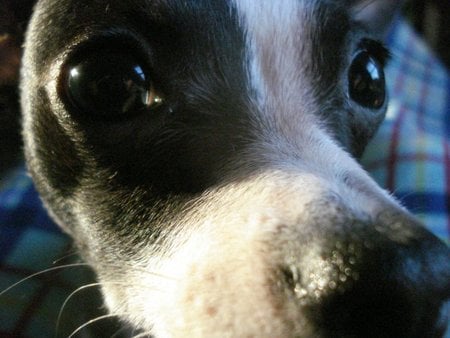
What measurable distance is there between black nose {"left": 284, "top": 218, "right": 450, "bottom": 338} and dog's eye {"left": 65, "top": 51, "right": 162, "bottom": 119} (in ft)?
1.44

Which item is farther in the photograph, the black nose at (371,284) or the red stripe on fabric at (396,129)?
the red stripe on fabric at (396,129)

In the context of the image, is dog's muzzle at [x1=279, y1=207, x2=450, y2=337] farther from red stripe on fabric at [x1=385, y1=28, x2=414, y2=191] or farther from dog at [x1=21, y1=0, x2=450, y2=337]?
red stripe on fabric at [x1=385, y1=28, x2=414, y2=191]

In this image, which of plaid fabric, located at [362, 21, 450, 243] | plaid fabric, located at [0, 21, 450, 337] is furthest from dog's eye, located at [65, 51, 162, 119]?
plaid fabric, located at [362, 21, 450, 243]

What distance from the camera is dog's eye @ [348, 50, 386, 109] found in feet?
4.23

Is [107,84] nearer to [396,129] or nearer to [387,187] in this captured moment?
[387,187]

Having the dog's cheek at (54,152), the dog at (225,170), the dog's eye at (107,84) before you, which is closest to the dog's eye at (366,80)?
the dog at (225,170)

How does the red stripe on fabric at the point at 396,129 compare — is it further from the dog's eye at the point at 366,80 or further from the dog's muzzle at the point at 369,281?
the dog's muzzle at the point at 369,281

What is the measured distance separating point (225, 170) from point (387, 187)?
4.03ft

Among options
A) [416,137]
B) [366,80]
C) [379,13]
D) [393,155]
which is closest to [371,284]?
[366,80]

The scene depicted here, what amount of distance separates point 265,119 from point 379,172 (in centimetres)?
123

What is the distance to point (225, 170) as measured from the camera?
0.95m

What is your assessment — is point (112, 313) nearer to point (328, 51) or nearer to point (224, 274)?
point (224, 274)

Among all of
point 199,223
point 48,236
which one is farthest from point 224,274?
point 48,236

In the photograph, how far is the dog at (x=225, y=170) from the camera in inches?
30.0
